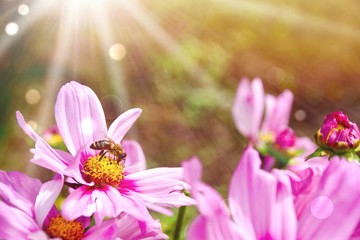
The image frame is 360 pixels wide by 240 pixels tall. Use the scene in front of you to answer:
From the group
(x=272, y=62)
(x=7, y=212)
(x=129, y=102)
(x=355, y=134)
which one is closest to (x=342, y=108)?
(x=272, y=62)

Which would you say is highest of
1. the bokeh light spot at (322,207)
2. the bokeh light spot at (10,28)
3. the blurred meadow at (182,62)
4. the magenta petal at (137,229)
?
the bokeh light spot at (322,207)

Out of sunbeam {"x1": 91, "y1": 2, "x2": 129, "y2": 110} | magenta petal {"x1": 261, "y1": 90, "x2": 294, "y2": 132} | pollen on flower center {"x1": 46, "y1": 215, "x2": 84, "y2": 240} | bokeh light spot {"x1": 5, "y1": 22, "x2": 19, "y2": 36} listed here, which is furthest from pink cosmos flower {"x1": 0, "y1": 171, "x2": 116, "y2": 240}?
sunbeam {"x1": 91, "y1": 2, "x2": 129, "y2": 110}

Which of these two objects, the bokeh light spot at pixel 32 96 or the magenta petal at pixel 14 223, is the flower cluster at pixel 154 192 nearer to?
the magenta petal at pixel 14 223

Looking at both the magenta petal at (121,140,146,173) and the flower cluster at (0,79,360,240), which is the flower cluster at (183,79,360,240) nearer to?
the flower cluster at (0,79,360,240)

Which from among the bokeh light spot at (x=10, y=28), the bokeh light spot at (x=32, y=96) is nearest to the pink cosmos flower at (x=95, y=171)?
the bokeh light spot at (x=10, y=28)

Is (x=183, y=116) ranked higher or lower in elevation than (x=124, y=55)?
lower

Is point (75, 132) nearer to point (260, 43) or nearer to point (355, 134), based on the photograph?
point (355, 134)
